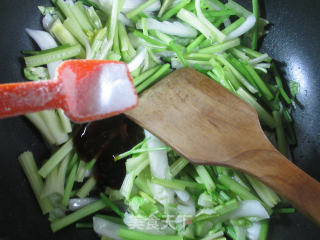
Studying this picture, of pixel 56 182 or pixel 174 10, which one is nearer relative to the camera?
pixel 56 182

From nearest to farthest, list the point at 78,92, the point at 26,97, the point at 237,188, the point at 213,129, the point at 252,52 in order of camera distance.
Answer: the point at 26,97, the point at 78,92, the point at 213,129, the point at 237,188, the point at 252,52

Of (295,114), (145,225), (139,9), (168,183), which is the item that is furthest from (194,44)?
(145,225)

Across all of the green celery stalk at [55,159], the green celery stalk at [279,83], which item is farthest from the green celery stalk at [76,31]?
the green celery stalk at [279,83]

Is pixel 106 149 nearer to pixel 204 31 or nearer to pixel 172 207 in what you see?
pixel 172 207

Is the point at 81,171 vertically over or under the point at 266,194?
over

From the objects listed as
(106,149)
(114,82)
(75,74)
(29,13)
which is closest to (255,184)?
(106,149)

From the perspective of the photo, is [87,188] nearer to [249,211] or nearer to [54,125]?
[54,125]

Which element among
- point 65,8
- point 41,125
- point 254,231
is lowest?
point 254,231
